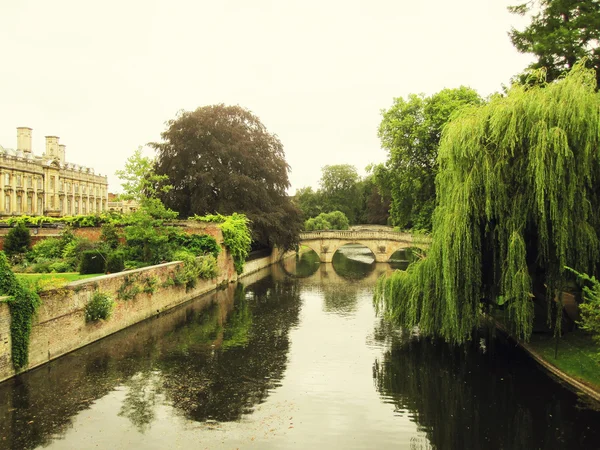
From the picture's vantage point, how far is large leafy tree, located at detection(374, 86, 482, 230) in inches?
1139

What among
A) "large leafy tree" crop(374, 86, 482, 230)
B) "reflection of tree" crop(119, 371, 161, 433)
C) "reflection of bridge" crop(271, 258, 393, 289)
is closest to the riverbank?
"reflection of tree" crop(119, 371, 161, 433)

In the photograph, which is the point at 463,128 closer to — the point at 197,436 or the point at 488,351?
the point at 488,351

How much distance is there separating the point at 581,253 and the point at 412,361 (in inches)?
211

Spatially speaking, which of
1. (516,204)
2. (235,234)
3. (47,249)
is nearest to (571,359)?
(516,204)

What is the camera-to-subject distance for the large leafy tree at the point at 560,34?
61.7ft

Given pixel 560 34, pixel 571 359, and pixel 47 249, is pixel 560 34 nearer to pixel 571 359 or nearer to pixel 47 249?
pixel 571 359

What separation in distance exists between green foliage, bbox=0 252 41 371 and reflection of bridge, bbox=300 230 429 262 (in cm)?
3473

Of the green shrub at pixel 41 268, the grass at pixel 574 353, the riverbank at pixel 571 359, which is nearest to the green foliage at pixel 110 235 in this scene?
the green shrub at pixel 41 268

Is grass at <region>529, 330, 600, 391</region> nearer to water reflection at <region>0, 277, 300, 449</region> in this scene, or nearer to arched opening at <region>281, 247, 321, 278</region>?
water reflection at <region>0, 277, 300, 449</region>

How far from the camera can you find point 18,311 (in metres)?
12.5

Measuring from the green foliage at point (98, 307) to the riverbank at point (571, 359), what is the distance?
1316 cm

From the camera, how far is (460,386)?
1288 centimetres

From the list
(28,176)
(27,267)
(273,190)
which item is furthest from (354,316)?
(28,176)

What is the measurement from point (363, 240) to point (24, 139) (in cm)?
3846
